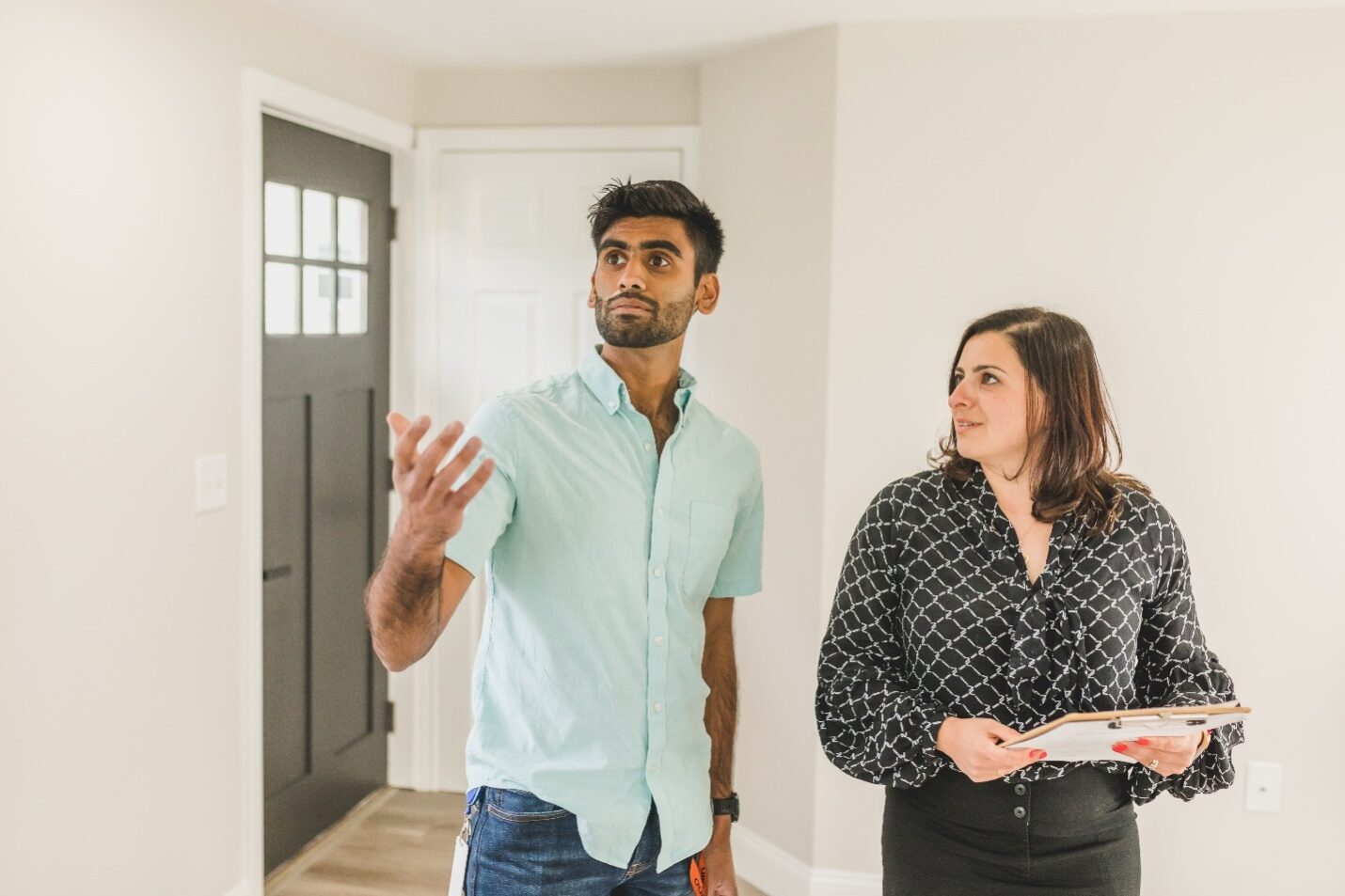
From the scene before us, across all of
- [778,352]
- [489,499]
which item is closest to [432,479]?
[489,499]

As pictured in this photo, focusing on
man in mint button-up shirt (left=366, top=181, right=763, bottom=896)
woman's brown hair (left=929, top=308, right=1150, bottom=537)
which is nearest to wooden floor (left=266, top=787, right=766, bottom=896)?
man in mint button-up shirt (left=366, top=181, right=763, bottom=896)

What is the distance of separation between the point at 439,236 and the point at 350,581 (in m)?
1.09

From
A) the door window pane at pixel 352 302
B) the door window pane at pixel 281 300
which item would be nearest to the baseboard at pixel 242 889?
the door window pane at pixel 281 300

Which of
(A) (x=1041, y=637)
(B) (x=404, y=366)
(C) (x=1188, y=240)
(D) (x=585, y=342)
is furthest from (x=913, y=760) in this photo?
(B) (x=404, y=366)

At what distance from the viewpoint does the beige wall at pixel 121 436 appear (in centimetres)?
207

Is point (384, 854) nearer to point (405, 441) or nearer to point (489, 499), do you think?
point (489, 499)

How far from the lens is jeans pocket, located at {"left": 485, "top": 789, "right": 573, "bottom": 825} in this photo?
1.43 metres

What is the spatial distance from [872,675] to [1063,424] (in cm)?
43

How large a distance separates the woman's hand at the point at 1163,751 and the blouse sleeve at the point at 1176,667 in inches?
2.9

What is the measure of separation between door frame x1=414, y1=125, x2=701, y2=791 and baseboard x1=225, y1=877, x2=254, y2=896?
0.90 meters

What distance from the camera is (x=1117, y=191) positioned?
2.80 m

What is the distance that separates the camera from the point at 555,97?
3.54 meters

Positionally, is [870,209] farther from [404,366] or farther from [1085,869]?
[1085,869]

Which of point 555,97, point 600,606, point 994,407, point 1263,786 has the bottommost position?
point 1263,786
